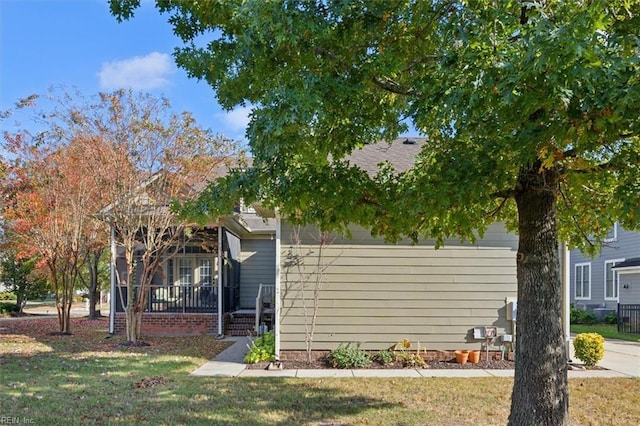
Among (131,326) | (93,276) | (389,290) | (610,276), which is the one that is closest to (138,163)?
(131,326)

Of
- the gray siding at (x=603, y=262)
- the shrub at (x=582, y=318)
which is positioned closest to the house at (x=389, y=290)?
the shrub at (x=582, y=318)

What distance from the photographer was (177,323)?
15.1 m

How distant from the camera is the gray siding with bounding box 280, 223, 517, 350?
33.7ft

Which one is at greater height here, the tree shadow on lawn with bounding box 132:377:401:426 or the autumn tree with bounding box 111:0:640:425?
the autumn tree with bounding box 111:0:640:425

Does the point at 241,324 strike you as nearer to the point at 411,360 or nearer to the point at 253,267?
the point at 253,267

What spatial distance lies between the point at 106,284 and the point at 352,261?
24.4m

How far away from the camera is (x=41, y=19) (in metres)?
8.62

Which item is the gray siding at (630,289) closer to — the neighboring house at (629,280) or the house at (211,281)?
the neighboring house at (629,280)

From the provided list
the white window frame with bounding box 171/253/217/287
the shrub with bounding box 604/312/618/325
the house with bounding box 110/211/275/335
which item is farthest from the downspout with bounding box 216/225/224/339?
the shrub with bounding box 604/312/618/325

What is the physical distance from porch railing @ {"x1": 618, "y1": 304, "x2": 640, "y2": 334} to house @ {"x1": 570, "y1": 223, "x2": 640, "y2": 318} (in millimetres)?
1847

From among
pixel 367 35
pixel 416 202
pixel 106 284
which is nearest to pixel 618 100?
pixel 416 202

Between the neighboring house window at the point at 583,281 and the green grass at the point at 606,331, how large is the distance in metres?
4.39

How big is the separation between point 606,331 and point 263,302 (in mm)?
11653

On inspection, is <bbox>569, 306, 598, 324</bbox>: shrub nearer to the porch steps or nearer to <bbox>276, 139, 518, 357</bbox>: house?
<bbox>276, 139, 518, 357</bbox>: house
